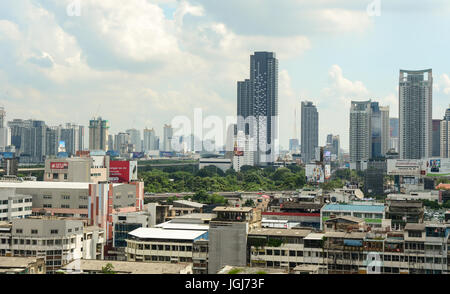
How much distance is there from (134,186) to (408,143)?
401 inches

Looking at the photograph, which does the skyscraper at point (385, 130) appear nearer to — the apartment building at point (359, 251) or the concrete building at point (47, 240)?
the apartment building at point (359, 251)

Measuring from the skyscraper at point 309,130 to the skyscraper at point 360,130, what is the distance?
5.29 ft

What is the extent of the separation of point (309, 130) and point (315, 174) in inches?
69.2

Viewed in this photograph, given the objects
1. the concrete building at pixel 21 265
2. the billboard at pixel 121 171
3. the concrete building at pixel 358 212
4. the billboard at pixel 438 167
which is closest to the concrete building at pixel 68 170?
the billboard at pixel 121 171

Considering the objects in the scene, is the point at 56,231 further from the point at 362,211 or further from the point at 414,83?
the point at 414,83

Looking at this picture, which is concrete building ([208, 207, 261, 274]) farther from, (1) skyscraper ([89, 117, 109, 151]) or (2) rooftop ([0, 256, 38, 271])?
(1) skyscraper ([89, 117, 109, 151])

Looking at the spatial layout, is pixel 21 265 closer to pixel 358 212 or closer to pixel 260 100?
pixel 358 212

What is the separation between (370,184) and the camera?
15.0 m

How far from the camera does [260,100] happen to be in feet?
→ 69.5

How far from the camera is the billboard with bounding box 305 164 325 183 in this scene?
17.7 metres

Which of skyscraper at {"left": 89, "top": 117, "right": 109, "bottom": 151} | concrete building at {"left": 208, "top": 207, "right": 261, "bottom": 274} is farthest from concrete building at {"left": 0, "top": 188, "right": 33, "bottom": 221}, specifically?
skyscraper at {"left": 89, "top": 117, "right": 109, "bottom": 151}

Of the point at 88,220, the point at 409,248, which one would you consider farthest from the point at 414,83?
the point at 409,248

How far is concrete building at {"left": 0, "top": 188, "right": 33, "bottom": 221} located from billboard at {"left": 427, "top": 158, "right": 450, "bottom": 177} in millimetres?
12087

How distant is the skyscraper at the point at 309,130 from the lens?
14.6m
